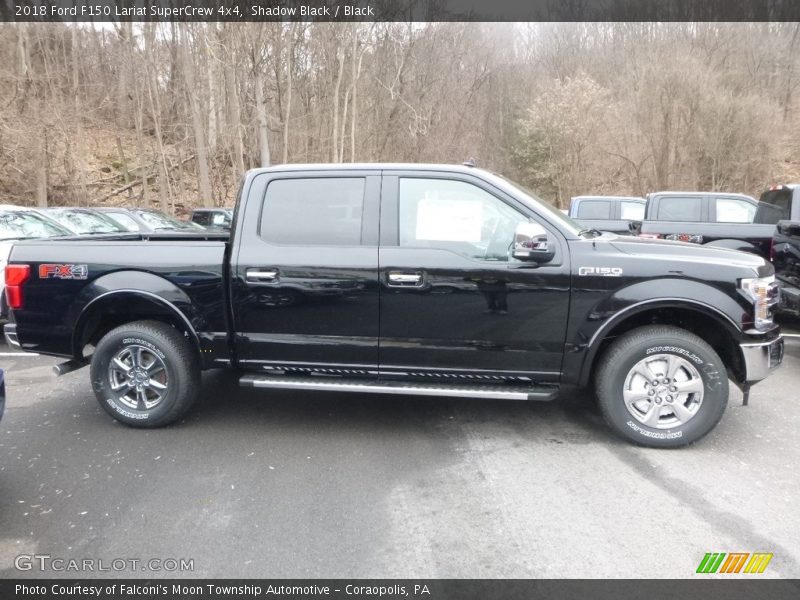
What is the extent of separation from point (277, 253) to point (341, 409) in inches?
60.5

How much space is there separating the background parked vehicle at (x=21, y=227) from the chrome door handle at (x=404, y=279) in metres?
5.59

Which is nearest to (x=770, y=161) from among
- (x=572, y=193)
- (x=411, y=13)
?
(x=572, y=193)

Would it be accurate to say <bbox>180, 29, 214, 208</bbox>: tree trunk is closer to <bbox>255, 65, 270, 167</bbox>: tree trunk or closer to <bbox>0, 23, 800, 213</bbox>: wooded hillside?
<bbox>0, 23, 800, 213</bbox>: wooded hillside

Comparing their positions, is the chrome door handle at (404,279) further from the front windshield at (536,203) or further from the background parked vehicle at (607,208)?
the background parked vehicle at (607,208)

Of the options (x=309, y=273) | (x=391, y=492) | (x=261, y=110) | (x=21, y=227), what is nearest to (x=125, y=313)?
(x=309, y=273)

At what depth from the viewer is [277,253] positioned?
4.22 metres

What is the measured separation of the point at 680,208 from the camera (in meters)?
10.4

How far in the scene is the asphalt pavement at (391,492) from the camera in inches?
112

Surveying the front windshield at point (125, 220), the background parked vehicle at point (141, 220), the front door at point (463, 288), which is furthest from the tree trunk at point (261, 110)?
the front door at point (463, 288)

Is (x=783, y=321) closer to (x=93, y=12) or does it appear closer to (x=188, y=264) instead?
(x=188, y=264)

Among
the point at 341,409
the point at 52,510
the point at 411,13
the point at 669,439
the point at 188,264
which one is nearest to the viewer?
the point at 52,510

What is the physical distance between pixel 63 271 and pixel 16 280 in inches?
15.2

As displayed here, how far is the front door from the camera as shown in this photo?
4012mm

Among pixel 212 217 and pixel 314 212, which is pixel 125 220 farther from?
pixel 314 212
